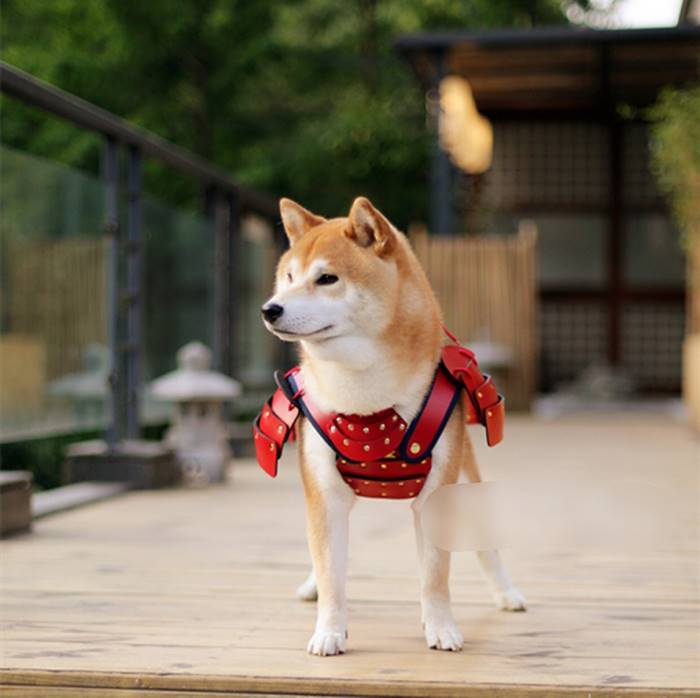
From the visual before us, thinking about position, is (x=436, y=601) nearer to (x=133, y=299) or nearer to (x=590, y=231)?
(x=133, y=299)

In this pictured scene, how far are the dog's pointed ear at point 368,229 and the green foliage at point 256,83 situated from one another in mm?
10397

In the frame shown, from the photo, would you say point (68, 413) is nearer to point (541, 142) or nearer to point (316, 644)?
point (316, 644)

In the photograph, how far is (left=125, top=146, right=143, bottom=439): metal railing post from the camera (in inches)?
228

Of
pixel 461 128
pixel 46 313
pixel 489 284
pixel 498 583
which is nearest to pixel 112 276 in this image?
pixel 46 313

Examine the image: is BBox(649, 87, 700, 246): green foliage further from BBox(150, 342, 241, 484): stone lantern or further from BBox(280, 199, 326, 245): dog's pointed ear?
BBox(280, 199, 326, 245): dog's pointed ear

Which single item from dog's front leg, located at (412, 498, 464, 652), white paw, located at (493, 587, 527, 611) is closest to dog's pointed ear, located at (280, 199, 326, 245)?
dog's front leg, located at (412, 498, 464, 652)

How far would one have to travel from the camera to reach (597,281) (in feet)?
43.1

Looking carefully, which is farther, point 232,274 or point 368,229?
point 232,274

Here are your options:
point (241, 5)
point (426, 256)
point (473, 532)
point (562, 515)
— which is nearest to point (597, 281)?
point (426, 256)

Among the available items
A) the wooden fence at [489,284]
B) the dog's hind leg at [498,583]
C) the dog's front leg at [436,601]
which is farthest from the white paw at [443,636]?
the wooden fence at [489,284]

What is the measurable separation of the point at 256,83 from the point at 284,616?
40.6 ft

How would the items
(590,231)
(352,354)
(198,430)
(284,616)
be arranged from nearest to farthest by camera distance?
(352,354) < (284,616) < (198,430) < (590,231)

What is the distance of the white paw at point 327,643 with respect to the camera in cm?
247

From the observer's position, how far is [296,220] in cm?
256
